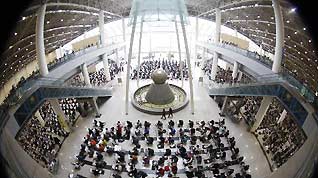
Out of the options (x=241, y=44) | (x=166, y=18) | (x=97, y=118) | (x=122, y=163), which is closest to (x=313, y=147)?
(x=122, y=163)

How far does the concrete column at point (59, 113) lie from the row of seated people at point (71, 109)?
84 centimetres

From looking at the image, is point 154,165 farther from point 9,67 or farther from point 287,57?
point 287,57

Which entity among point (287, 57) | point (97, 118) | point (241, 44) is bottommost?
point (97, 118)

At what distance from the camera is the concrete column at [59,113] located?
2799 cm

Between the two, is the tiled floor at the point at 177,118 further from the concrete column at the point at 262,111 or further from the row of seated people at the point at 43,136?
the concrete column at the point at 262,111

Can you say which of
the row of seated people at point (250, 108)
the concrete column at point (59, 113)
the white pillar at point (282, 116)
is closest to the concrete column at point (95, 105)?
the concrete column at point (59, 113)

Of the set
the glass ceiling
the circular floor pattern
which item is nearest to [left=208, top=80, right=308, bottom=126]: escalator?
the circular floor pattern

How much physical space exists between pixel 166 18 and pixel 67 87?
51.2ft

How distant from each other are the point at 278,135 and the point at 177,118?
30.4 feet

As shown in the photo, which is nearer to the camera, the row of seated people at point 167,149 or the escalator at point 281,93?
the escalator at point 281,93

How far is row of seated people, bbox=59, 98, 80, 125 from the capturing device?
30.6 meters

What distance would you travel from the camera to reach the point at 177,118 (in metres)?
31.4

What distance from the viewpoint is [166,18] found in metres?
37.8

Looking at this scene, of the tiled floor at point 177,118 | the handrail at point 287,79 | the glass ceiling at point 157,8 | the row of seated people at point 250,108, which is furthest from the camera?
the glass ceiling at point 157,8
